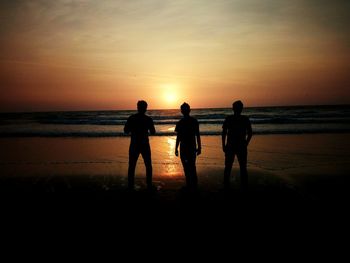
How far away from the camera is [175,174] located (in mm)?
8117

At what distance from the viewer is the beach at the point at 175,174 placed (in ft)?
20.6

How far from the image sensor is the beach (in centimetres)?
628

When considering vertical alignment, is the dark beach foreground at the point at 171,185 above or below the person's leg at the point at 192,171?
below

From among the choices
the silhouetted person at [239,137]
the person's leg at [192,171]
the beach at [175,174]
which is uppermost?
the silhouetted person at [239,137]

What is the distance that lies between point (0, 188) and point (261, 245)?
6.30 metres

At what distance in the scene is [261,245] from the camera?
363 cm

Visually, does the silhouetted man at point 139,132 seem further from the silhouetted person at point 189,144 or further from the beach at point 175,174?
the beach at point 175,174

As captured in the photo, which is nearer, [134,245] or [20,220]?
[134,245]

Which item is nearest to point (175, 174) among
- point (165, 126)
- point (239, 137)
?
point (239, 137)

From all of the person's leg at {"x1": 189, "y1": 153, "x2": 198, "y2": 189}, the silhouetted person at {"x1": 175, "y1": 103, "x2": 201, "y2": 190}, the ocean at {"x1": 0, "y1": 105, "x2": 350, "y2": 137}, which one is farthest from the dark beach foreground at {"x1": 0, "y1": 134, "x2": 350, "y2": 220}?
the ocean at {"x1": 0, "y1": 105, "x2": 350, "y2": 137}

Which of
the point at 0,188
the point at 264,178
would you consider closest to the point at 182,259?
the point at 264,178

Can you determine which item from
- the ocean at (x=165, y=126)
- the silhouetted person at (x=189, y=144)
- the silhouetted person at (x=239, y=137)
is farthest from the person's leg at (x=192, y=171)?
the ocean at (x=165, y=126)

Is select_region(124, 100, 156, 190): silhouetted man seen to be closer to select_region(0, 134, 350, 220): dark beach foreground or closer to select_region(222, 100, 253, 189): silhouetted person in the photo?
select_region(0, 134, 350, 220): dark beach foreground

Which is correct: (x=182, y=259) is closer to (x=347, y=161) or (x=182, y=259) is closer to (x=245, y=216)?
(x=245, y=216)
